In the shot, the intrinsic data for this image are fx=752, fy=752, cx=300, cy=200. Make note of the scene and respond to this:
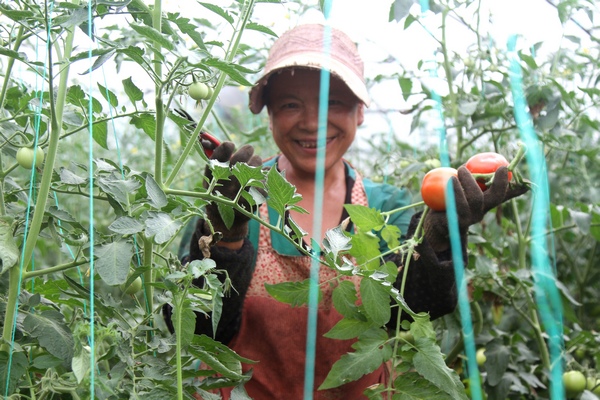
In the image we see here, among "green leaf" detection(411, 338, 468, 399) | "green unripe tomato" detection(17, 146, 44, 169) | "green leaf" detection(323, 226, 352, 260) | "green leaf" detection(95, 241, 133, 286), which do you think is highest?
"green unripe tomato" detection(17, 146, 44, 169)

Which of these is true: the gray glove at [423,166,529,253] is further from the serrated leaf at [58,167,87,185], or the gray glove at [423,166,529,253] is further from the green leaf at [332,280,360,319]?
the serrated leaf at [58,167,87,185]

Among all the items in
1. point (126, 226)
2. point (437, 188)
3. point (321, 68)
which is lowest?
point (126, 226)

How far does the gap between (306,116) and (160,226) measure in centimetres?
74

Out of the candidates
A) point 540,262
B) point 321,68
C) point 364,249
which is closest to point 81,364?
point 364,249

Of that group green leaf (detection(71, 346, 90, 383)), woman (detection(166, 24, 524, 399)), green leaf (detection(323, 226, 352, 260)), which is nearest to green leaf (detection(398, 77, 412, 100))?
woman (detection(166, 24, 524, 399))

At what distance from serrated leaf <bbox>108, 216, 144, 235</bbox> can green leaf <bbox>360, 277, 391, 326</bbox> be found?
30cm

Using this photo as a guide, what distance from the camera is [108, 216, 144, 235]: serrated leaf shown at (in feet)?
2.28

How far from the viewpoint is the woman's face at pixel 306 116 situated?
141 cm

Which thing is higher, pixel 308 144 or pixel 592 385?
pixel 308 144

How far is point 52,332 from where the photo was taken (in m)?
0.77

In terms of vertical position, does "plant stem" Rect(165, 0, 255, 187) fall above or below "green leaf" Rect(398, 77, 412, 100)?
below

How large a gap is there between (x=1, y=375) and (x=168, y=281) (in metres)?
0.21

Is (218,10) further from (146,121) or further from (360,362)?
(360,362)

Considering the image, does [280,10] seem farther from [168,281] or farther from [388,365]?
[168,281]
